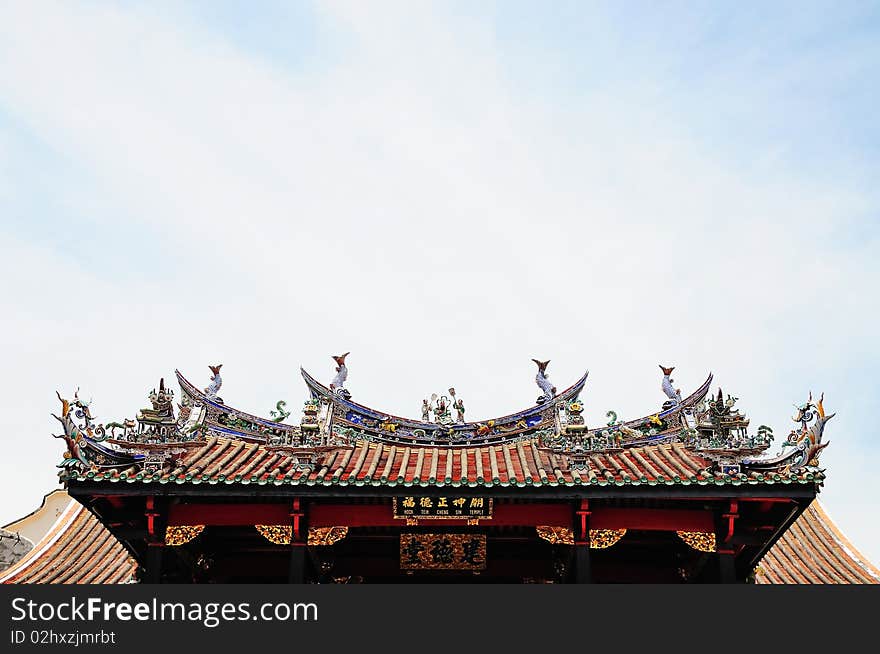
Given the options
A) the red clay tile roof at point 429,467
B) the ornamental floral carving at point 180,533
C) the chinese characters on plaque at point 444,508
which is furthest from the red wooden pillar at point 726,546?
the ornamental floral carving at point 180,533

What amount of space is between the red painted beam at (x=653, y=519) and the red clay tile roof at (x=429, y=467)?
0.54 m

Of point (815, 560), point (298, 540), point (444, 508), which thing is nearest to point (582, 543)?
point (444, 508)

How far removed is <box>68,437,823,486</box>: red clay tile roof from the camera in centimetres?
1045

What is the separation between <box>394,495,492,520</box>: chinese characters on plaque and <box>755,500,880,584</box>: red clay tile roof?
296 inches

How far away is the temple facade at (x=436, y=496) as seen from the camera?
1049 centimetres

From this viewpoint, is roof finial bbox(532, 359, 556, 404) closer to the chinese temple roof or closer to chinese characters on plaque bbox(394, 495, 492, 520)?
the chinese temple roof

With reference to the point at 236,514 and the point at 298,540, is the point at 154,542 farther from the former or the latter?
the point at 298,540

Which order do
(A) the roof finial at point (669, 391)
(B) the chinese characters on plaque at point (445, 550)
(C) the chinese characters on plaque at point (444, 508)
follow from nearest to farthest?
(C) the chinese characters on plaque at point (444, 508) < (B) the chinese characters on plaque at point (445, 550) < (A) the roof finial at point (669, 391)

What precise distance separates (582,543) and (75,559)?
427 inches

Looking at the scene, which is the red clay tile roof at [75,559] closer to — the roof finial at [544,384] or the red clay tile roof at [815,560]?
the roof finial at [544,384]

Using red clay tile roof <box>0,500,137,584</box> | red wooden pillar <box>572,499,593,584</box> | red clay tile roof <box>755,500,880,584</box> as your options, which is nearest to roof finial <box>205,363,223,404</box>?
red clay tile roof <box>0,500,137,584</box>
